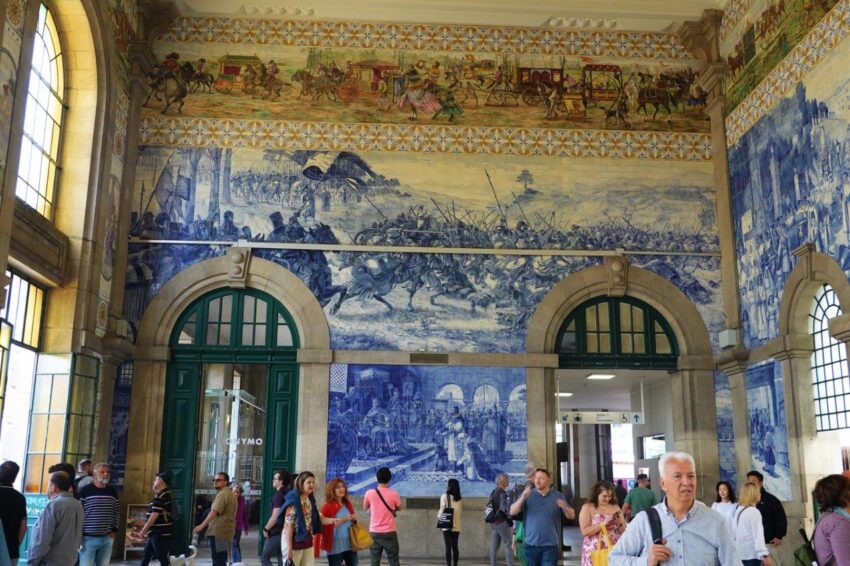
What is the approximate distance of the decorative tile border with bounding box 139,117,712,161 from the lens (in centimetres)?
1616

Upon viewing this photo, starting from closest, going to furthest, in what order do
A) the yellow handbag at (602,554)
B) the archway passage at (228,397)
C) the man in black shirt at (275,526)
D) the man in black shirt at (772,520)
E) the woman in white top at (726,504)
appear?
1. the yellow handbag at (602,554)
2. the woman in white top at (726,504)
3. the man in black shirt at (275,526)
4. the man in black shirt at (772,520)
5. the archway passage at (228,397)

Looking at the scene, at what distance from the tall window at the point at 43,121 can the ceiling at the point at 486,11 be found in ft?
11.2

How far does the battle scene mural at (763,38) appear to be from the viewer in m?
13.4

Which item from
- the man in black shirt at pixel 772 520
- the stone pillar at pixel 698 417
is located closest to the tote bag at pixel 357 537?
the man in black shirt at pixel 772 520

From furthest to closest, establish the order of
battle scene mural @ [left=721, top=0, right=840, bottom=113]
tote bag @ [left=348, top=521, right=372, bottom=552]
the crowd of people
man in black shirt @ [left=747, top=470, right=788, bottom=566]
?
1. battle scene mural @ [left=721, top=0, right=840, bottom=113]
2. man in black shirt @ [left=747, top=470, right=788, bottom=566]
3. tote bag @ [left=348, top=521, right=372, bottom=552]
4. the crowd of people

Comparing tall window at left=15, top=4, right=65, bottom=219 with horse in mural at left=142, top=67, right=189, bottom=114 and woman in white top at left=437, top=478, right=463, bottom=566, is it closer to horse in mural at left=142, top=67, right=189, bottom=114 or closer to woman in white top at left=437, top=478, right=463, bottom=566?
horse in mural at left=142, top=67, right=189, bottom=114

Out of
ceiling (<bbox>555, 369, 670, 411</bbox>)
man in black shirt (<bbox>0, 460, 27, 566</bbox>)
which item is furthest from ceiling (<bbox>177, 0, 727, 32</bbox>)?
man in black shirt (<bbox>0, 460, 27, 566</bbox>)

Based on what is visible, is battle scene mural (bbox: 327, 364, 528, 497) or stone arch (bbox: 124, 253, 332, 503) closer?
stone arch (bbox: 124, 253, 332, 503)

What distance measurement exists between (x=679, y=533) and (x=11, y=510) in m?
5.24

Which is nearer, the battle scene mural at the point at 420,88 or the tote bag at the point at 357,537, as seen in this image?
the tote bag at the point at 357,537

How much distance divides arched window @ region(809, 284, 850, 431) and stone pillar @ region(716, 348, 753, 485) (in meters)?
1.66

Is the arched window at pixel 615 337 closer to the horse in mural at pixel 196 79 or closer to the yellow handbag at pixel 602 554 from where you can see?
the horse in mural at pixel 196 79

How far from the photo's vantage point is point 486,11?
16734 mm

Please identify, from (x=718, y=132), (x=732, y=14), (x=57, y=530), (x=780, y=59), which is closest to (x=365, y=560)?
(x=57, y=530)
